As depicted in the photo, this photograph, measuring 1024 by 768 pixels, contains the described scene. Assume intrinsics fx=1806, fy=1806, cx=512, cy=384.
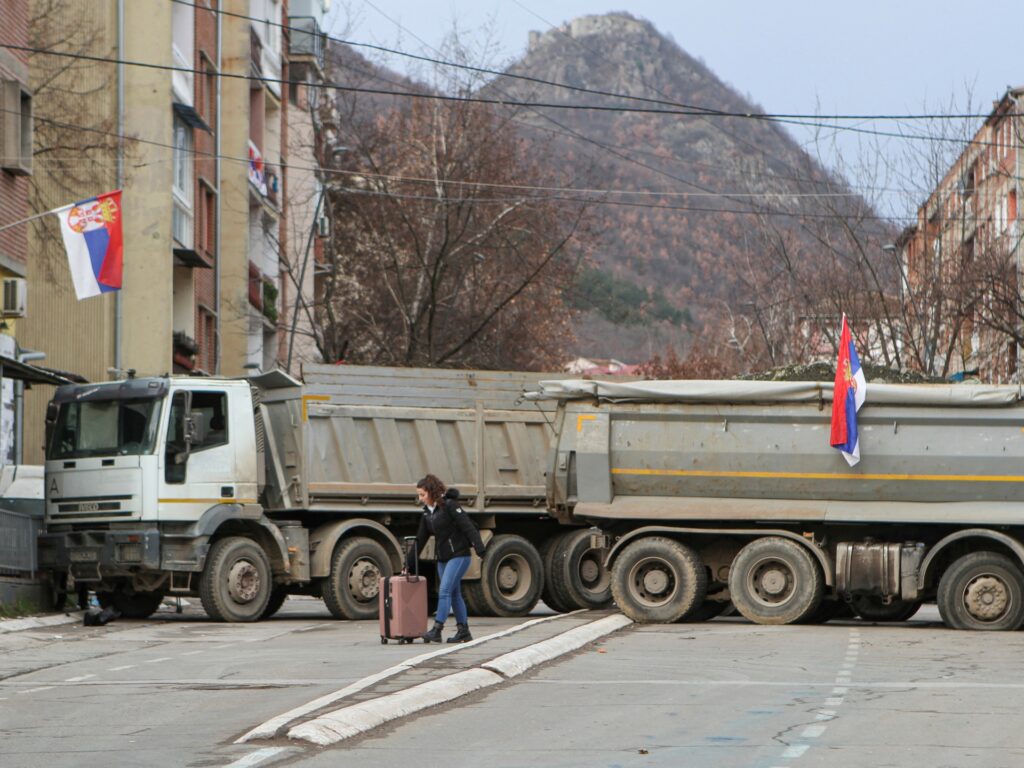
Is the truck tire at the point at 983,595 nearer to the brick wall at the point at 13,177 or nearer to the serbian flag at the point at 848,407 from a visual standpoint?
the serbian flag at the point at 848,407

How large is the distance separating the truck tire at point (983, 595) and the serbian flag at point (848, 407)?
1.72m

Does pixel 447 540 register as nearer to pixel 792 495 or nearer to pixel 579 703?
pixel 792 495

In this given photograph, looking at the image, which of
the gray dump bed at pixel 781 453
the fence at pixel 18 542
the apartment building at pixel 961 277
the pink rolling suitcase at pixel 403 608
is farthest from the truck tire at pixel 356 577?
the apartment building at pixel 961 277

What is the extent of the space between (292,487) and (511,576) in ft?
10.9

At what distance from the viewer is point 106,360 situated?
35.2 metres

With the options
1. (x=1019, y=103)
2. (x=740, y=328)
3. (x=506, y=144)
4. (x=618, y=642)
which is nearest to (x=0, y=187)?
(x=618, y=642)

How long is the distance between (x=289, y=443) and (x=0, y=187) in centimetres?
696

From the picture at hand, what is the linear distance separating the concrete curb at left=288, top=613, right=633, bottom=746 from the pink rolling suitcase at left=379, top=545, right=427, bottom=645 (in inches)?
51.8

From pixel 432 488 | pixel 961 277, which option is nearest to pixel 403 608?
pixel 432 488

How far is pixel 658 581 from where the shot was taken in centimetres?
2102

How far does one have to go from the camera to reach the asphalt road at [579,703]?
968cm

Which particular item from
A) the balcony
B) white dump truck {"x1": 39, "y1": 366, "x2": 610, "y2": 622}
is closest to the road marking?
white dump truck {"x1": 39, "y1": 366, "x2": 610, "y2": 622}

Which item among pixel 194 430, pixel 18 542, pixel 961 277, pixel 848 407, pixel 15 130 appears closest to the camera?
pixel 848 407

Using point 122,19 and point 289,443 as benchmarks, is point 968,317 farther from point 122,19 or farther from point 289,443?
point 289,443
